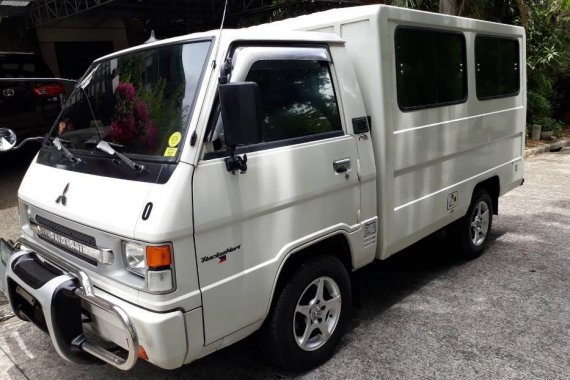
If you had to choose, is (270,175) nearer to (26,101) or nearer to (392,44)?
(392,44)

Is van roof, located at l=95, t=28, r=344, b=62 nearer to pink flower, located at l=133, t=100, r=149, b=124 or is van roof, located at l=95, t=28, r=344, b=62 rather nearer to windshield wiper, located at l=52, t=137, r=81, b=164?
pink flower, located at l=133, t=100, r=149, b=124

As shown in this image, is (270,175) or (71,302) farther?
(270,175)

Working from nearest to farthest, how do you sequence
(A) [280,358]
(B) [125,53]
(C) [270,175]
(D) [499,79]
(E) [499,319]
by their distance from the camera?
(C) [270,175] < (A) [280,358] < (B) [125,53] < (E) [499,319] < (D) [499,79]

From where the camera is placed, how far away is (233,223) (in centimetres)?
257

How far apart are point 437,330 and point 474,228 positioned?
68.0 inches

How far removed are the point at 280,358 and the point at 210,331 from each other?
25.6 inches

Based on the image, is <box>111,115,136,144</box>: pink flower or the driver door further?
<box>111,115,136,144</box>: pink flower

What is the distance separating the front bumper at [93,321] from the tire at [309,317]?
0.61 m

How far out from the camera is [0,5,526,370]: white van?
2.39 m

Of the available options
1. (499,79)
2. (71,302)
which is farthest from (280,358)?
(499,79)

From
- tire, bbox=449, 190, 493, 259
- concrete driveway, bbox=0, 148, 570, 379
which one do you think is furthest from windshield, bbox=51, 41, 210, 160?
tire, bbox=449, 190, 493, 259

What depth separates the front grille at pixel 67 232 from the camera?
2625 millimetres

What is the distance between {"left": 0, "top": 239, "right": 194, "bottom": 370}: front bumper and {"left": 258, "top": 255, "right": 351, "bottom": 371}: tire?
61cm

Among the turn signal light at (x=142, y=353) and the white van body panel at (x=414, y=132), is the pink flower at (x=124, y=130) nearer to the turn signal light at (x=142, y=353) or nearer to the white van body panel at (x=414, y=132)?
the turn signal light at (x=142, y=353)
